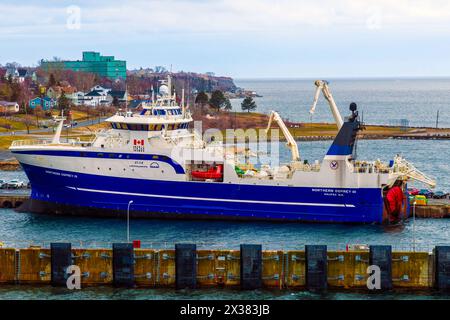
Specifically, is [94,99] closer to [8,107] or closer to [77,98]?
[77,98]

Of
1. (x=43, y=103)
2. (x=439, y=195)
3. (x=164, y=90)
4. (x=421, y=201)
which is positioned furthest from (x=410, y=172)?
(x=43, y=103)

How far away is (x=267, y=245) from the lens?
38.6m

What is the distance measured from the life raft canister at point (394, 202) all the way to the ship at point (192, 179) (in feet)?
0.17

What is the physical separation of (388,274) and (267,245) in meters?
8.75

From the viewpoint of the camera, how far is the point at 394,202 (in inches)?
1740

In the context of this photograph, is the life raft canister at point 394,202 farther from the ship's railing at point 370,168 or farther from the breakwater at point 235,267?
the breakwater at point 235,267

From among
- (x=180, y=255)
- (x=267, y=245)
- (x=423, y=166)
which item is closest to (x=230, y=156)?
(x=267, y=245)

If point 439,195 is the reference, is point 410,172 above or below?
above

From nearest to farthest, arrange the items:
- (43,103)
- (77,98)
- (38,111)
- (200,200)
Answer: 1. (200,200)
2. (38,111)
3. (43,103)
4. (77,98)

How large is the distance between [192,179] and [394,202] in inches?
434

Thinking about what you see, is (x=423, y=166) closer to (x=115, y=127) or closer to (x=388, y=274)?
(x=115, y=127)

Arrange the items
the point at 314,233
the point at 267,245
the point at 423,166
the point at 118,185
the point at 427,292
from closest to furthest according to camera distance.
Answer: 1. the point at 427,292
2. the point at 267,245
3. the point at 314,233
4. the point at 118,185
5. the point at 423,166

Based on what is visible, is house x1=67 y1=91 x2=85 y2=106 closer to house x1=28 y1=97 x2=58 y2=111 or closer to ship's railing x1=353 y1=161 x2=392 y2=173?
house x1=28 y1=97 x2=58 y2=111
